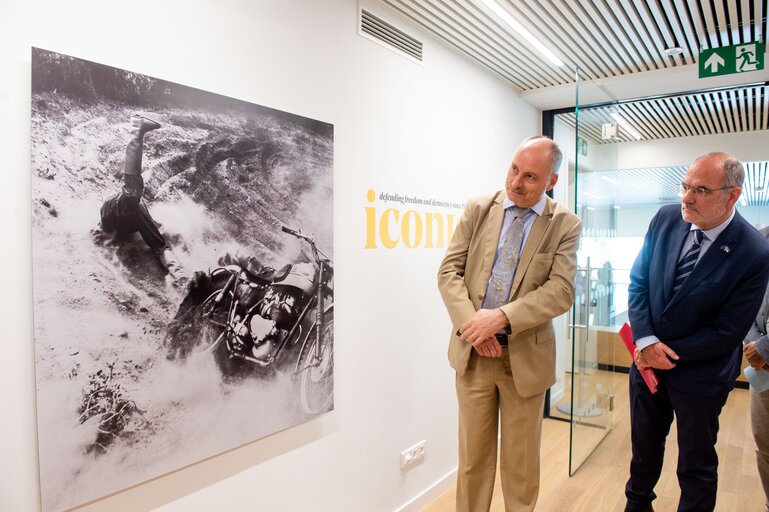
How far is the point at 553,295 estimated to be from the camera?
2014 millimetres

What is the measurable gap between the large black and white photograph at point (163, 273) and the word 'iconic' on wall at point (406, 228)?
399 millimetres

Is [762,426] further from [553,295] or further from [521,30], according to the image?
[521,30]

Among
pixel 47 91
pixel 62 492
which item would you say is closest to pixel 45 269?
pixel 47 91

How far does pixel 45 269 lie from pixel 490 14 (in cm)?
245

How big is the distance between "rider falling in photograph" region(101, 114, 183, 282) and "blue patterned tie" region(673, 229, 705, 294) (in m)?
2.19

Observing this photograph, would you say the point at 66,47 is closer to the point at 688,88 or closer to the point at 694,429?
the point at 694,429

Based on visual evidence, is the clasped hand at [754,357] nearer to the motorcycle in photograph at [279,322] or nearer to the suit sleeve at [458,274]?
the suit sleeve at [458,274]

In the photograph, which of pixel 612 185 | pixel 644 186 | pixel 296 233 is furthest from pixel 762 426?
pixel 644 186

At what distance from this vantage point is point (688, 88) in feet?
12.4

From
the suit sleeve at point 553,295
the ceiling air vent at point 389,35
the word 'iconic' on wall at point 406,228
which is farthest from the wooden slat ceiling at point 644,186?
the ceiling air vent at point 389,35

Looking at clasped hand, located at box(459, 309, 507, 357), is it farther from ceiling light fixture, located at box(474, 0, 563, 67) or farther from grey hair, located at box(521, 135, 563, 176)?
ceiling light fixture, located at box(474, 0, 563, 67)

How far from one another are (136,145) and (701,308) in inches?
91.6

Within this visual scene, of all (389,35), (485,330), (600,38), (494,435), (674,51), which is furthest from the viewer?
(674,51)

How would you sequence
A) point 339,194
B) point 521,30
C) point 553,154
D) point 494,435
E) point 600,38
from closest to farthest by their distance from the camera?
point 553,154 → point 494,435 → point 339,194 → point 521,30 → point 600,38
